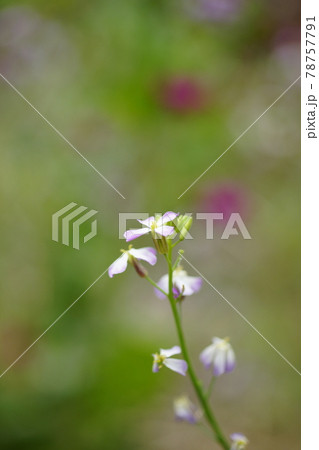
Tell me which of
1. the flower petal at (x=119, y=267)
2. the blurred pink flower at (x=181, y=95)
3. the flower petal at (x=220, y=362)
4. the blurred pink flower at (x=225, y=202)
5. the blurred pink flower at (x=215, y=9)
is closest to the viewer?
the flower petal at (x=119, y=267)

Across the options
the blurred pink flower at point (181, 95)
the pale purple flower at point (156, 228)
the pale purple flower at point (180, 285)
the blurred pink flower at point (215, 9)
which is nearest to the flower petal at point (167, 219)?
the pale purple flower at point (156, 228)

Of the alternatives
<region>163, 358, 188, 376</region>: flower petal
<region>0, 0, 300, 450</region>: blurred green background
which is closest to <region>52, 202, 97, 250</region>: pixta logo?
<region>0, 0, 300, 450</region>: blurred green background

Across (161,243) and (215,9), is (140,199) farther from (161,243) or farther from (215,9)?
(161,243)

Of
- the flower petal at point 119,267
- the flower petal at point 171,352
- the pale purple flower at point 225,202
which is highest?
the pale purple flower at point 225,202

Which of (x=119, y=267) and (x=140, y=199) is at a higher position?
(x=140, y=199)

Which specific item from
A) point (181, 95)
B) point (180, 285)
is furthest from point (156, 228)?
point (181, 95)

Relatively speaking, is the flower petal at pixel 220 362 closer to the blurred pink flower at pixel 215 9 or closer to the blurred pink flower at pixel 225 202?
the blurred pink flower at pixel 225 202
